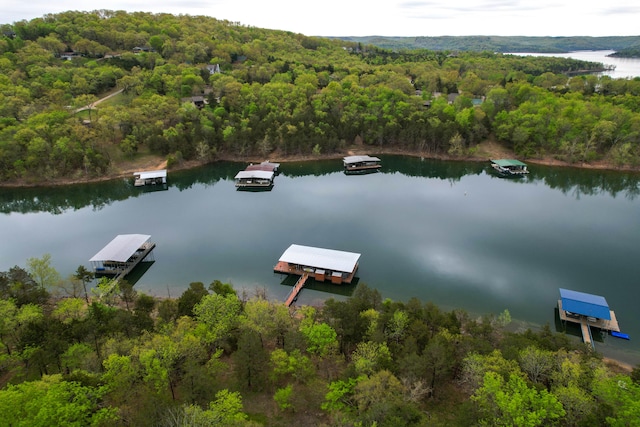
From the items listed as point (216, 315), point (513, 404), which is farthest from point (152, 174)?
point (513, 404)

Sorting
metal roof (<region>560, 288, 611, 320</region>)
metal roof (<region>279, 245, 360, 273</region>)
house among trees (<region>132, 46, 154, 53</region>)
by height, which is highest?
house among trees (<region>132, 46, 154, 53</region>)

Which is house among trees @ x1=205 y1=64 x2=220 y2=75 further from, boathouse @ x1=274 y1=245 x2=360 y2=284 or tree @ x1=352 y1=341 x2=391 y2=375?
tree @ x1=352 y1=341 x2=391 y2=375

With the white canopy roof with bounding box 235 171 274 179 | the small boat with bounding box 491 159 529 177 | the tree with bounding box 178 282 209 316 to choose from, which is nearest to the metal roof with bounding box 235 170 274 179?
the white canopy roof with bounding box 235 171 274 179

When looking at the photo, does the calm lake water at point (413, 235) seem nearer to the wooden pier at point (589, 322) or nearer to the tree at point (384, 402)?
the wooden pier at point (589, 322)

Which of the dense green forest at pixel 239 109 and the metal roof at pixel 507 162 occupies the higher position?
the dense green forest at pixel 239 109

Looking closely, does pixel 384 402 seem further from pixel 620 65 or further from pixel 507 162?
pixel 620 65

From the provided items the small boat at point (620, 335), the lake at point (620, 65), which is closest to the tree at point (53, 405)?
the small boat at point (620, 335)
